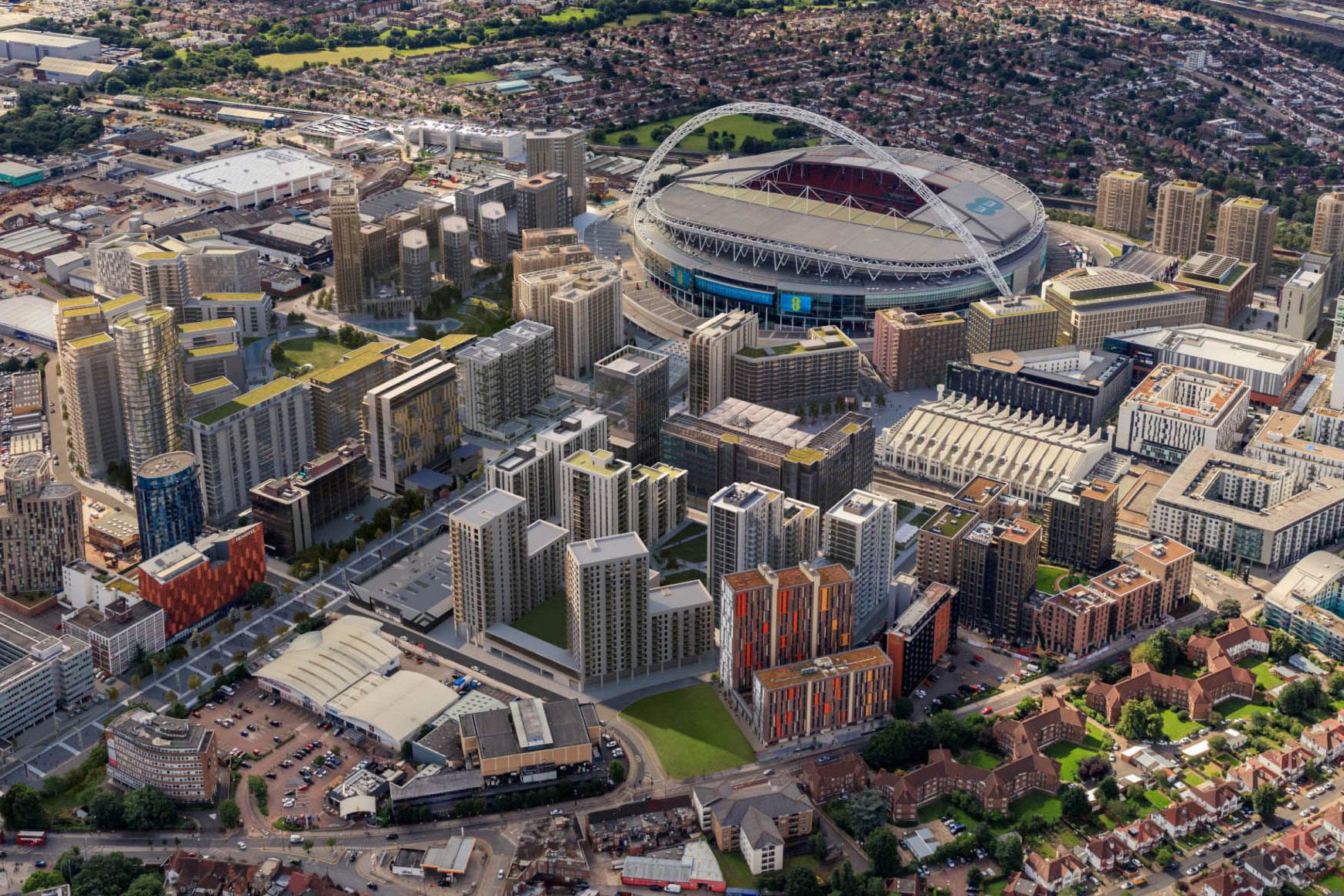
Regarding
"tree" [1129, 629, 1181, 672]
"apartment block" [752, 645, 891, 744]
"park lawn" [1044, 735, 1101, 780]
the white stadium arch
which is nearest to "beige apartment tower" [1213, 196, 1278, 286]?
the white stadium arch

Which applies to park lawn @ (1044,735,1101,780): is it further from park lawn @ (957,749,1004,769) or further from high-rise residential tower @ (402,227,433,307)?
Answer: high-rise residential tower @ (402,227,433,307)

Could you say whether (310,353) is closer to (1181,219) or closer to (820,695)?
(820,695)

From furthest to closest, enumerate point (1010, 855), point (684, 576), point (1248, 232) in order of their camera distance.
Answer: point (1248, 232), point (684, 576), point (1010, 855)

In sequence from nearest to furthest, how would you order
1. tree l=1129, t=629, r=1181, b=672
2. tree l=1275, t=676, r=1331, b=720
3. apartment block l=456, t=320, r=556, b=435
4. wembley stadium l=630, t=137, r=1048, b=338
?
tree l=1275, t=676, r=1331, b=720 → tree l=1129, t=629, r=1181, b=672 → apartment block l=456, t=320, r=556, b=435 → wembley stadium l=630, t=137, r=1048, b=338

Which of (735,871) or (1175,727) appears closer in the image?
(735,871)

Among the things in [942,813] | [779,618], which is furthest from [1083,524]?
[942,813]

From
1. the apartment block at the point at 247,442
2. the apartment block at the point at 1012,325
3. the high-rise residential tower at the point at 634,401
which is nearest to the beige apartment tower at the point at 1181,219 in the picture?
the apartment block at the point at 1012,325
